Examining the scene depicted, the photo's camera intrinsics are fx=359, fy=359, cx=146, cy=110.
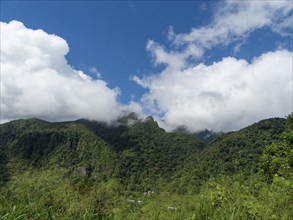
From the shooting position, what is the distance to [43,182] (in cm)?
693

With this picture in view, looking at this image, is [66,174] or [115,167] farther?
[115,167]

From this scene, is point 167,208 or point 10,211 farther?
point 167,208

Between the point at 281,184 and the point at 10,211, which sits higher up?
the point at 281,184

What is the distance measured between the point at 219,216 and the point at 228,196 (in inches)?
53.7

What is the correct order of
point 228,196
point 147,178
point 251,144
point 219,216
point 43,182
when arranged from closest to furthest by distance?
point 219,216 < point 228,196 < point 43,182 < point 251,144 < point 147,178

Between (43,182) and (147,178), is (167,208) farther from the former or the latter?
(147,178)

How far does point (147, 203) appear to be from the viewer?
611 centimetres

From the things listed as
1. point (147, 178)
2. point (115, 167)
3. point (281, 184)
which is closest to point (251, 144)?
point (147, 178)

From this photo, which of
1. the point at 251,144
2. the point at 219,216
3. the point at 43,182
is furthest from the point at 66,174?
the point at 251,144

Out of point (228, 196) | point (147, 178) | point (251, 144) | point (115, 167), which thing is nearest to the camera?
point (228, 196)

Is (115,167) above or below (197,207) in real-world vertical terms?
above

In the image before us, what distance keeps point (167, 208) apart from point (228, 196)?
1209 millimetres

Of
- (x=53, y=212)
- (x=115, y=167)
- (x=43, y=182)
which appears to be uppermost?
(x=115, y=167)

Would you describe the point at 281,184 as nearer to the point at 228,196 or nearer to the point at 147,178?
the point at 228,196
